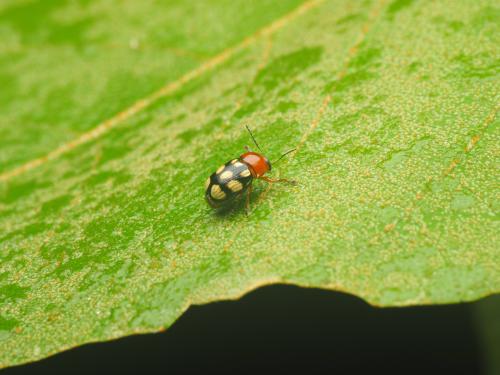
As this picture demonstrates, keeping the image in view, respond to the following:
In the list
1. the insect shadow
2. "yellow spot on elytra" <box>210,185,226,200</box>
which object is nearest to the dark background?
the insect shadow

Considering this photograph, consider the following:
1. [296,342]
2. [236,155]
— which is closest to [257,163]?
[236,155]

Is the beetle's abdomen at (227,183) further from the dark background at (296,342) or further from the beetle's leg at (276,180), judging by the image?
the dark background at (296,342)

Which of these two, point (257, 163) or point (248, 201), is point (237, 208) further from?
point (257, 163)

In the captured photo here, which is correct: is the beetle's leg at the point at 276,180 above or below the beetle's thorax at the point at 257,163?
below

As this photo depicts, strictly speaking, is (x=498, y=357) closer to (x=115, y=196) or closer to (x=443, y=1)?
(x=443, y=1)

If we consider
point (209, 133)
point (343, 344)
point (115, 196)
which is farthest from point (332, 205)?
point (343, 344)

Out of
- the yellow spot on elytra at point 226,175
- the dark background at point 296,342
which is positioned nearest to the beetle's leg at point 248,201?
the yellow spot on elytra at point 226,175

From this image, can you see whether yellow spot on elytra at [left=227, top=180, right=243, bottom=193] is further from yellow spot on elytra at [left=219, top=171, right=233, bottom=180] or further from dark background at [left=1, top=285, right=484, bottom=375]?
dark background at [left=1, top=285, right=484, bottom=375]

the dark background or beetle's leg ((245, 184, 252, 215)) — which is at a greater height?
beetle's leg ((245, 184, 252, 215))
